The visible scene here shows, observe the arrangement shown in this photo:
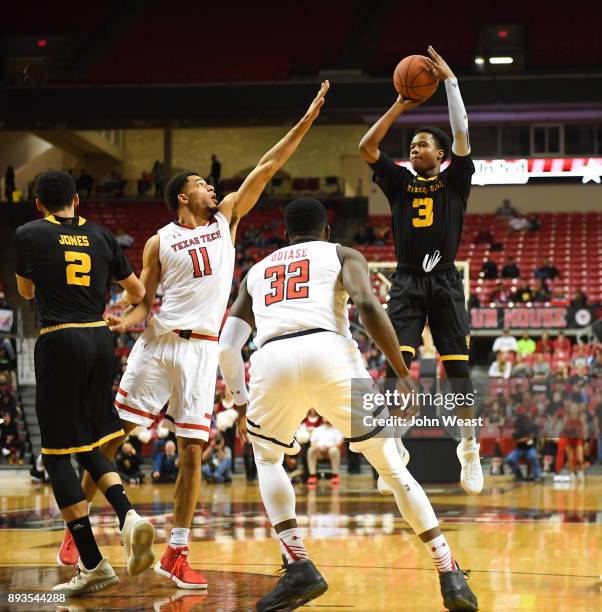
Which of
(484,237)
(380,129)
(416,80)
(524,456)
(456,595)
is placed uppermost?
(484,237)

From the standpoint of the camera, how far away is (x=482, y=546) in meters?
8.52

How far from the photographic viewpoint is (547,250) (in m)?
27.8

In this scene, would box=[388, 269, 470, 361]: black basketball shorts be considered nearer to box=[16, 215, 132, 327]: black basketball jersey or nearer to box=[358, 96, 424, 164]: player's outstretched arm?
box=[358, 96, 424, 164]: player's outstretched arm

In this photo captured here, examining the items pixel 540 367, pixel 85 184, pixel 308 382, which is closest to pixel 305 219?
pixel 308 382

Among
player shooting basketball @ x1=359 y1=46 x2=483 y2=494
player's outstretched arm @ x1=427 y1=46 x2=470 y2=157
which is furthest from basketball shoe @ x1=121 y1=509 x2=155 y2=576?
player's outstretched arm @ x1=427 y1=46 x2=470 y2=157

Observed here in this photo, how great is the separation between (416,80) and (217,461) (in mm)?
10879

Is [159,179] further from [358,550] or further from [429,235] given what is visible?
[429,235]

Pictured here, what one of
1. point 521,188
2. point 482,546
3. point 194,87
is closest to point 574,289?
point 521,188

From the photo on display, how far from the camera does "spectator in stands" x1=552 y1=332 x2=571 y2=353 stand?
841 inches

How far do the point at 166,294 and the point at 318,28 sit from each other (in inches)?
1032

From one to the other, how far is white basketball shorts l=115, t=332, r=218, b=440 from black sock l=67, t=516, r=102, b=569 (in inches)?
38.4

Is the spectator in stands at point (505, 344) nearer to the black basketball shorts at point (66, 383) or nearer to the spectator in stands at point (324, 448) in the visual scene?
the spectator in stands at point (324, 448)

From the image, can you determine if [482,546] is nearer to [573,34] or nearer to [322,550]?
[322,550]

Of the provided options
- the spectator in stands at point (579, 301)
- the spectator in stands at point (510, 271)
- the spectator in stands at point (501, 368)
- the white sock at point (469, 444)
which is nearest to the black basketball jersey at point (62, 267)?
the white sock at point (469, 444)
